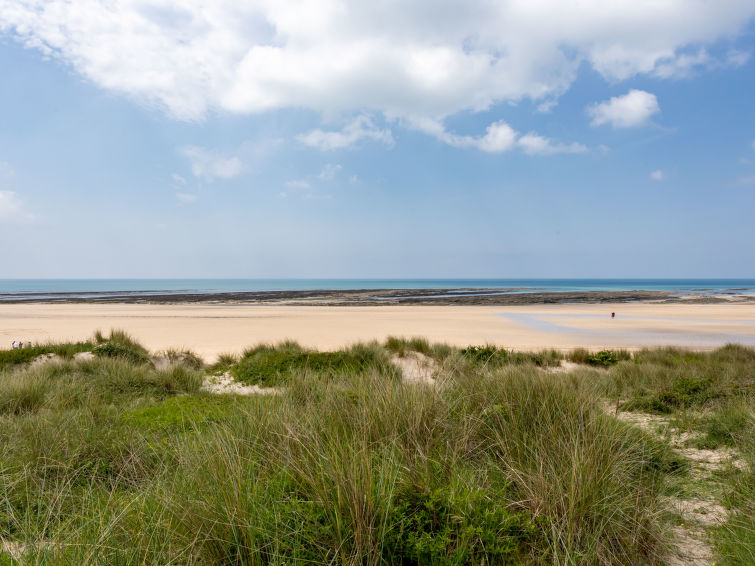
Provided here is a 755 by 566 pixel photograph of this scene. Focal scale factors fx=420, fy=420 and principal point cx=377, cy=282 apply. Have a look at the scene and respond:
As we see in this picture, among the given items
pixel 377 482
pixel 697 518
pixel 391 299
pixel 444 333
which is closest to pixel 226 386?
pixel 377 482

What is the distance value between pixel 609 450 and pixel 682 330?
2637cm

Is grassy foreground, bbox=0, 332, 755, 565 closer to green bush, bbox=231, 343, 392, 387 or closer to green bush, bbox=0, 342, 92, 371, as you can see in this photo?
green bush, bbox=231, 343, 392, 387

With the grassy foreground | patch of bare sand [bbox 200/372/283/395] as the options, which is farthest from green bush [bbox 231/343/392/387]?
the grassy foreground

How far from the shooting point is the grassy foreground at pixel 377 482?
2.52 metres

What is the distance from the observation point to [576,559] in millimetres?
2576

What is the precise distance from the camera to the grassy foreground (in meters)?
2.52

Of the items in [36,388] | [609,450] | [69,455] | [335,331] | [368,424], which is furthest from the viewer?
[335,331]

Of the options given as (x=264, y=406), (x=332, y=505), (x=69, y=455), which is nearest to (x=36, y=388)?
(x=69, y=455)

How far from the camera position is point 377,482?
290 cm

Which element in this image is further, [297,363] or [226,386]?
[297,363]

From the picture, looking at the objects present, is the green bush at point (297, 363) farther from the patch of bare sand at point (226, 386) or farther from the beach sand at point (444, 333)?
the beach sand at point (444, 333)

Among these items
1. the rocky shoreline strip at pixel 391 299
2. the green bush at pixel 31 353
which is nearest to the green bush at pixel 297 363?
the green bush at pixel 31 353

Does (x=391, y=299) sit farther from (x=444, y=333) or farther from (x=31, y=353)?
(x=31, y=353)

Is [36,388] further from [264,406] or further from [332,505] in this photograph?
[332,505]
